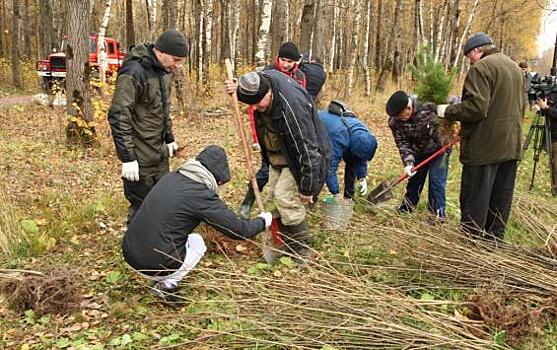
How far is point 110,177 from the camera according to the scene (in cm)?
652

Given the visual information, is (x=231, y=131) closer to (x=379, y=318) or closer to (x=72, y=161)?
(x=72, y=161)

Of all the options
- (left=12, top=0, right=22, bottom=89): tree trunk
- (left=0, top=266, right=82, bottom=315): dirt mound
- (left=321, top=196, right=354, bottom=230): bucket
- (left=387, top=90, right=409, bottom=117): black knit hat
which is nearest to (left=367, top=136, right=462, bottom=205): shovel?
(left=321, top=196, right=354, bottom=230): bucket

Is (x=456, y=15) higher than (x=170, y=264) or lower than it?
higher

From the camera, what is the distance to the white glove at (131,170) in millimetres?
3758

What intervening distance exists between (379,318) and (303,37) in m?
8.09

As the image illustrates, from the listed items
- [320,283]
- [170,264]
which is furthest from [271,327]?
[170,264]

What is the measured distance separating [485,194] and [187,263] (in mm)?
2539

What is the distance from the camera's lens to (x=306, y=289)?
281cm

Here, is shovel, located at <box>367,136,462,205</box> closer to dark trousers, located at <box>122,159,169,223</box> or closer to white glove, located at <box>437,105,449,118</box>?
white glove, located at <box>437,105,449,118</box>

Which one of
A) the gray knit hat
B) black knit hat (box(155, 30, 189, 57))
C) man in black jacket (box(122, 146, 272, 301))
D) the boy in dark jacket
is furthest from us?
the boy in dark jacket

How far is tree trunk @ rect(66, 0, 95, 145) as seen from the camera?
7418mm

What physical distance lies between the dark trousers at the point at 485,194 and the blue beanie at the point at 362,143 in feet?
3.25

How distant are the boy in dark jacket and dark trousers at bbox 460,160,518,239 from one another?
53 centimetres

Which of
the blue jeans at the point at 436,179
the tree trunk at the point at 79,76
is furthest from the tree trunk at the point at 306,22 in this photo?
the blue jeans at the point at 436,179
